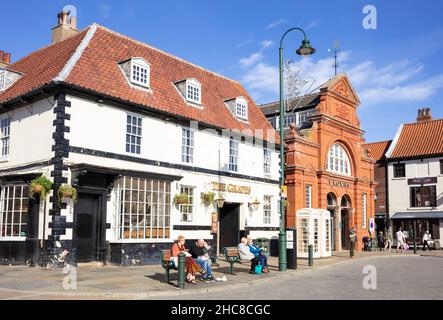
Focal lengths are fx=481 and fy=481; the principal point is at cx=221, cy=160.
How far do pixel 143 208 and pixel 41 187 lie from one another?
13.6 feet

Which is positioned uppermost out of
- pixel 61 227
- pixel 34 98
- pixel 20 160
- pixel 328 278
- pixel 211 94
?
pixel 211 94

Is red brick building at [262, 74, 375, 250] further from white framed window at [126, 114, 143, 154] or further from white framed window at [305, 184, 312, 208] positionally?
white framed window at [126, 114, 143, 154]

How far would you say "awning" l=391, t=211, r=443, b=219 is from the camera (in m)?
40.1

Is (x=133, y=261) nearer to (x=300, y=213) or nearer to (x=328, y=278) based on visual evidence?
(x=328, y=278)

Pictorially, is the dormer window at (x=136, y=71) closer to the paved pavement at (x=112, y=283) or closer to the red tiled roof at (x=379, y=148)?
the paved pavement at (x=112, y=283)

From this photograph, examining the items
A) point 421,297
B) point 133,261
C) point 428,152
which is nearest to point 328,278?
point 421,297

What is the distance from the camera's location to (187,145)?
2212 centimetres

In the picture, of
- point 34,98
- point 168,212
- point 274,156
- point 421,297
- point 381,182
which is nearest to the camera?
point 421,297

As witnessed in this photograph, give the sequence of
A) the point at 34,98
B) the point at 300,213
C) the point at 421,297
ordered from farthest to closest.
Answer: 1. the point at 300,213
2. the point at 34,98
3. the point at 421,297

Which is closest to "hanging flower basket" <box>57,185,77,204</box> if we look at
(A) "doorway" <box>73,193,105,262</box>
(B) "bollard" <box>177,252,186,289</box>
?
(A) "doorway" <box>73,193,105,262</box>

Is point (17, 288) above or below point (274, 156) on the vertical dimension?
below

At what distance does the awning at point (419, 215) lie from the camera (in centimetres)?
4006

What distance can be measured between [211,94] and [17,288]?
1647 cm

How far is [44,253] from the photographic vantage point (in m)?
16.8
